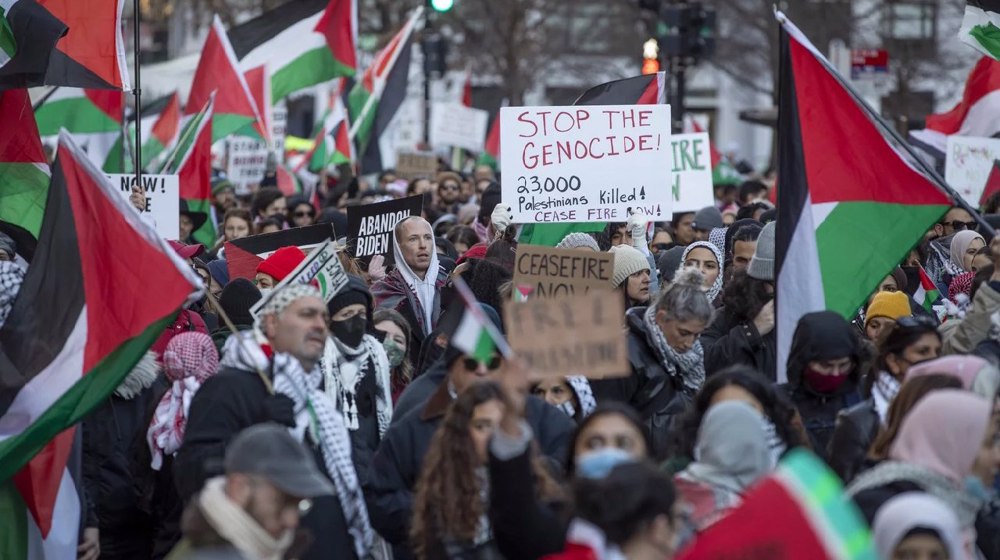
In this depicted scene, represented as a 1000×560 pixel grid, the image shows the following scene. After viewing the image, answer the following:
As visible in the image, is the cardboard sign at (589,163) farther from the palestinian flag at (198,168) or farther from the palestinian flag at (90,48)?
the palestinian flag at (198,168)

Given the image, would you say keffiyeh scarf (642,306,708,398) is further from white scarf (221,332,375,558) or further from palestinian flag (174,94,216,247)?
palestinian flag (174,94,216,247)

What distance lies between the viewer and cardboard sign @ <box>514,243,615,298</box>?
7.62 meters

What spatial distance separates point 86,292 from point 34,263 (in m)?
0.37

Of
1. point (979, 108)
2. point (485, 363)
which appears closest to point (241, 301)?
point (485, 363)

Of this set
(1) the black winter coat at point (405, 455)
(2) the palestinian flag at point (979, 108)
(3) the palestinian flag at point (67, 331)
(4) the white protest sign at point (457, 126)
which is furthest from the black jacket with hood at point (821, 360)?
(4) the white protest sign at point (457, 126)

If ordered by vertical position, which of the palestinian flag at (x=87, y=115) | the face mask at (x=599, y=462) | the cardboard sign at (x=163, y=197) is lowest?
the face mask at (x=599, y=462)

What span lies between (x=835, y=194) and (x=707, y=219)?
6167mm

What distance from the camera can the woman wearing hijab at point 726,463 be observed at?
554 centimetres

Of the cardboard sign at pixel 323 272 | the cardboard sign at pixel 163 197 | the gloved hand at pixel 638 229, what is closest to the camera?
the cardboard sign at pixel 323 272

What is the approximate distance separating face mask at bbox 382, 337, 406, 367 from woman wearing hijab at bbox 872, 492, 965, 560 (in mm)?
3643

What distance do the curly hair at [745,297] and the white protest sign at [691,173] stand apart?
244 inches

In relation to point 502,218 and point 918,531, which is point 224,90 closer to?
point 502,218

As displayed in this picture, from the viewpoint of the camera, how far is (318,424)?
6.50 meters

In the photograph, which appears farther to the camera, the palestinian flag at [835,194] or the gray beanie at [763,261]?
the gray beanie at [763,261]
